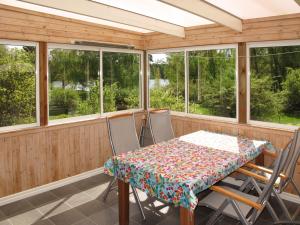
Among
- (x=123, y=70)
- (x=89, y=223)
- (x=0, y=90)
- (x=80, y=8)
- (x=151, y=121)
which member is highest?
(x=80, y=8)

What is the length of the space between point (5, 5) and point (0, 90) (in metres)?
1.05

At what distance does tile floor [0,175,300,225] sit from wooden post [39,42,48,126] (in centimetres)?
107

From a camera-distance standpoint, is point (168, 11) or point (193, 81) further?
→ point (193, 81)

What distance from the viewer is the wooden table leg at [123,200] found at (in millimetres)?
2865

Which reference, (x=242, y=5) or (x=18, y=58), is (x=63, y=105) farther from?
(x=242, y=5)

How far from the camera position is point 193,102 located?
4930 millimetres

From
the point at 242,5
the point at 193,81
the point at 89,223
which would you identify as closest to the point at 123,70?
the point at 193,81

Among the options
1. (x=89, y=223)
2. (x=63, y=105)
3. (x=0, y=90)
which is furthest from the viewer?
(x=63, y=105)

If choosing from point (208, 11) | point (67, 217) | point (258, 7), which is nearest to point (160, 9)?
point (208, 11)

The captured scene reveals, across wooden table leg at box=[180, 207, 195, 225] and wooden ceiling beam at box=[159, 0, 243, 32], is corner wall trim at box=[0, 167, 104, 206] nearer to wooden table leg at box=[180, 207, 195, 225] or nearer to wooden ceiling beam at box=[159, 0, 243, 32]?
wooden table leg at box=[180, 207, 195, 225]

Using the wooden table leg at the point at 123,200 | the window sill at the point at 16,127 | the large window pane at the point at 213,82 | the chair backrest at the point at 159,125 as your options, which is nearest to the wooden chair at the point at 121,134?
the chair backrest at the point at 159,125

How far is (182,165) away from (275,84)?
2.08 metres

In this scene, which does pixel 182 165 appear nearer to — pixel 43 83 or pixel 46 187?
pixel 46 187

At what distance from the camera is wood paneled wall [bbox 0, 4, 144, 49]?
3479 mm
